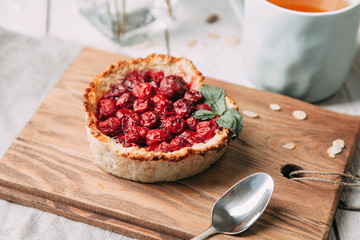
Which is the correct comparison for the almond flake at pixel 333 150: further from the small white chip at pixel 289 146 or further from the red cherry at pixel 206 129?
the red cherry at pixel 206 129

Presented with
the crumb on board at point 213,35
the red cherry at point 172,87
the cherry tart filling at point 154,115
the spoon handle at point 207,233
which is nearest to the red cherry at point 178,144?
the cherry tart filling at point 154,115

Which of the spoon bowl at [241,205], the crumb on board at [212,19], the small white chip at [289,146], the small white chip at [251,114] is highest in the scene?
the crumb on board at [212,19]

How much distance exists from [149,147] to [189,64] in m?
0.65

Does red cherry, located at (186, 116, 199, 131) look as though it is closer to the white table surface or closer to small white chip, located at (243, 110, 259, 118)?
small white chip, located at (243, 110, 259, 118)

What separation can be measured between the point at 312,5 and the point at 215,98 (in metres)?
1.09

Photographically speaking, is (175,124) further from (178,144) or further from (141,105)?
(141,105)

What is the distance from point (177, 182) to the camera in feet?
8.45

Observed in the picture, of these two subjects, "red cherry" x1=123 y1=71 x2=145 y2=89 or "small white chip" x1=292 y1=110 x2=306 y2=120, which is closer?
"red cherry" x1=123 y1=71 x2=145 y2=89

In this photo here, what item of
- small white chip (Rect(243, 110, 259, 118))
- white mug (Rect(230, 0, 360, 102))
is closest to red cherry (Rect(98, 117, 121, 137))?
small white chip (Rect(243, 110, 259, 118))

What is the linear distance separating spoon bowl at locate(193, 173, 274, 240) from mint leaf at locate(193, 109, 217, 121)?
1.28 feet

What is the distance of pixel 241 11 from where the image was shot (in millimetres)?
3377

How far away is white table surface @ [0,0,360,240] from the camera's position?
2.75m

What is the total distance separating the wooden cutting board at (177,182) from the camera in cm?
243

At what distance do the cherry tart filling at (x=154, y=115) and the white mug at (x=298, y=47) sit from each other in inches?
26.0
